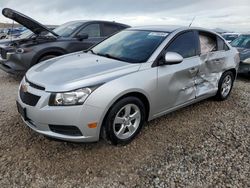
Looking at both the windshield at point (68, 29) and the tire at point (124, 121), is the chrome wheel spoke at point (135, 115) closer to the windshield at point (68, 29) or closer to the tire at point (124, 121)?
the tire at point (124, 121)

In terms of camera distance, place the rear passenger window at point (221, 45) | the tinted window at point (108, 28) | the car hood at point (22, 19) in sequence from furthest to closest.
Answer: the tinted window at point (108, 28)
the car hood at point (22, 19)
the rear passenger window at point (221, 45)

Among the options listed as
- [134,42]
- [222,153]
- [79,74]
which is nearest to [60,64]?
[79,74]

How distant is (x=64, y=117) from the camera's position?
2748mm

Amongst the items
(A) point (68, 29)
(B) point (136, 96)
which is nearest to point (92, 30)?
(A) point (68, 29)

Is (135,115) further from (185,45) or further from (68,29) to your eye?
(68,29)

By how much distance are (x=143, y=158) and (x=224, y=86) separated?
114 inches

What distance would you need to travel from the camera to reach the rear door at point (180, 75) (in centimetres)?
352

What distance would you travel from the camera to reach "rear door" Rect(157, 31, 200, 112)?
11.5ft

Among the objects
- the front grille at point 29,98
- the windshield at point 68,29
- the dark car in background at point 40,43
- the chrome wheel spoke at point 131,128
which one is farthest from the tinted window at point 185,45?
the windshield at point 68,29

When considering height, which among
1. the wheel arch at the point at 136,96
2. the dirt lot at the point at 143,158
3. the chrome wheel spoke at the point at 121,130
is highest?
the wheel arch at the point at 136,96

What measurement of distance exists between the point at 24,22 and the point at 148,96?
13.3ft

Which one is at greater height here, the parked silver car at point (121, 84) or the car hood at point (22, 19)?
the car hood at point (22, 19)

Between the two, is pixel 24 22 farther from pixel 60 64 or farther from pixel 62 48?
pixel 60 64

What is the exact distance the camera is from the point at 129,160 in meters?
2.98
